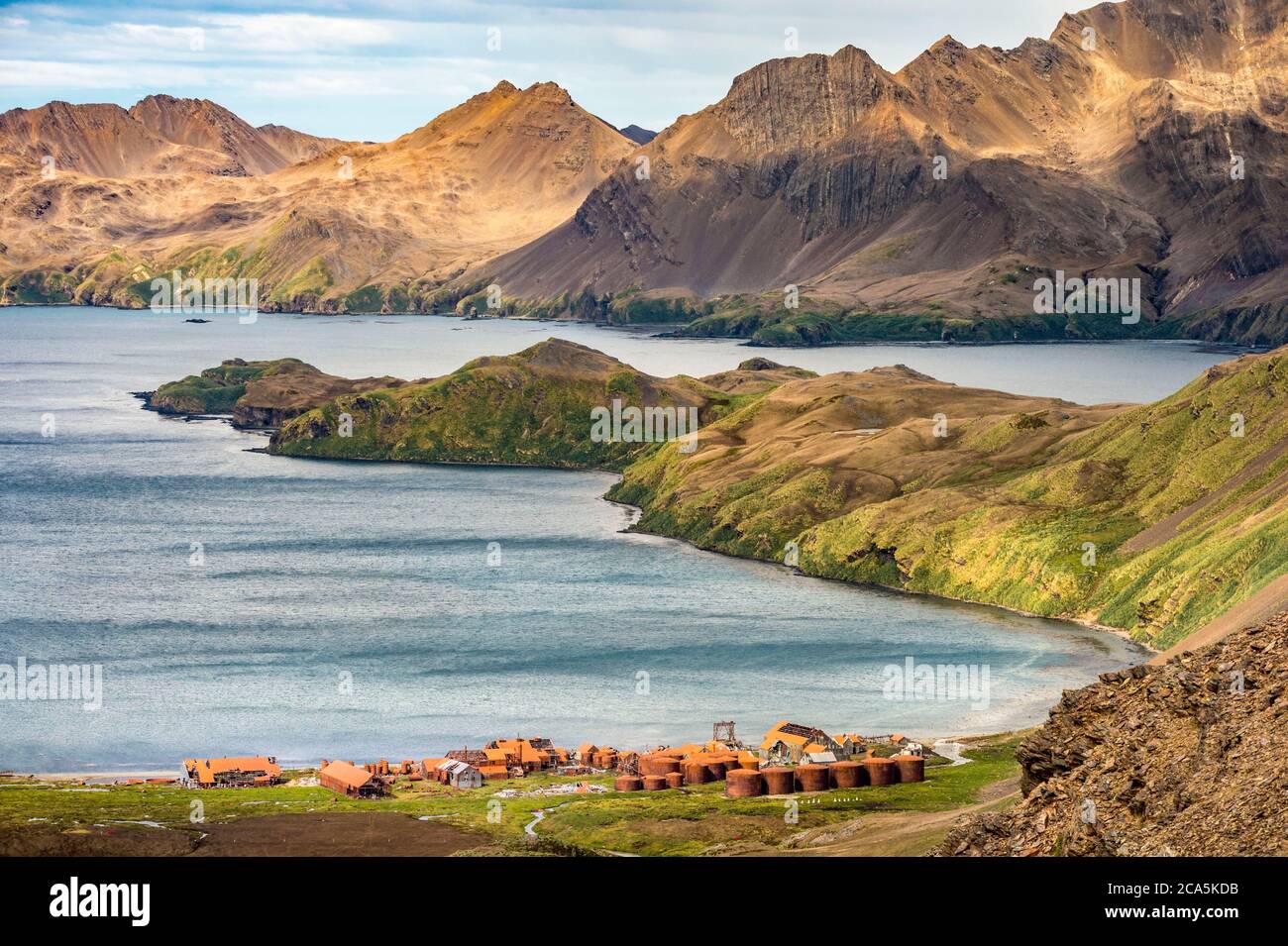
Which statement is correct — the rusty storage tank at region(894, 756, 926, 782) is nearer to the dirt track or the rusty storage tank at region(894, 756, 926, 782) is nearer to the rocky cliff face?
the dirt track

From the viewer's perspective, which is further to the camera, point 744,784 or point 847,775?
point 847,775

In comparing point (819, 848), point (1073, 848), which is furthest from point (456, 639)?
point (1073, 848)

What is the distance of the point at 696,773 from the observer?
4341 inches

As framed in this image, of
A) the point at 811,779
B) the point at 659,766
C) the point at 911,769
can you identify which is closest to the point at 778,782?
the point at 811,779

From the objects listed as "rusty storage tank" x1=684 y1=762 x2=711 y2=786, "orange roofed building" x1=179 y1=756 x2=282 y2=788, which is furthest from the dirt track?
"rusty storage tank" x1=684 y1=762 x2=711 y2=786

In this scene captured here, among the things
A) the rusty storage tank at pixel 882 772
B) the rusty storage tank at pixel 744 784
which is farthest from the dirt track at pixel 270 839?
the rusty storage tank at pixel 882 772

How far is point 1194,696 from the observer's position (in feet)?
194

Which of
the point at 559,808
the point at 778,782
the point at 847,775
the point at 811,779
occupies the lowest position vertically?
the point at 559,808

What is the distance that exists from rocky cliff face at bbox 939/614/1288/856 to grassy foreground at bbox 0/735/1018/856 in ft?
80.6

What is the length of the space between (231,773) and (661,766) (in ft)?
91.8

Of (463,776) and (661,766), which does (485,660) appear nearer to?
(463,776)

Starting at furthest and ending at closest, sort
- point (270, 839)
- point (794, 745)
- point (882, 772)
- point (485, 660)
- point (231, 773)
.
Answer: point (485, 660) → point (794, 745) → point (231, 773) → point (882, 772) → point (270, 839)

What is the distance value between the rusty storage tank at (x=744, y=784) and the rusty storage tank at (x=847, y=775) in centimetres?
469

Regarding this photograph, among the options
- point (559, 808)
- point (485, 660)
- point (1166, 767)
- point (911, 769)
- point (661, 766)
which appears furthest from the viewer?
point (485, 660)
